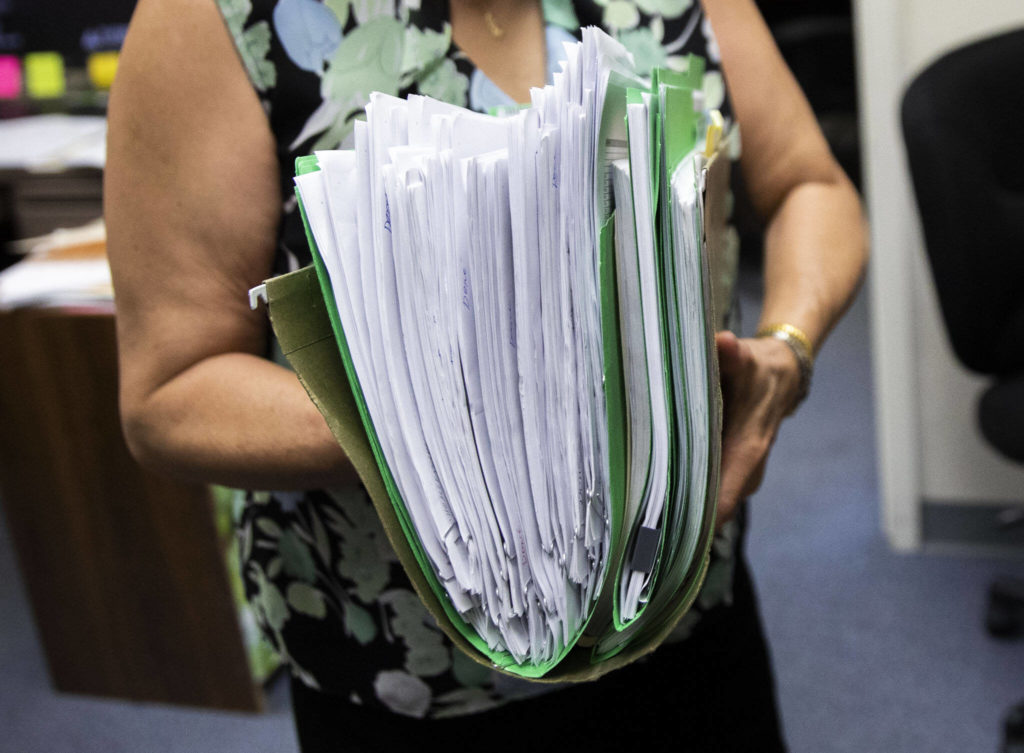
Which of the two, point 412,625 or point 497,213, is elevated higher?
point 497,213

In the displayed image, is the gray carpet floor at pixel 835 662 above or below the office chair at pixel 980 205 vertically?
below

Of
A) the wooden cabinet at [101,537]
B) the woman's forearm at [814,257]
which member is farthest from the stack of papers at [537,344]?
the wooden cabinet at [101,537]

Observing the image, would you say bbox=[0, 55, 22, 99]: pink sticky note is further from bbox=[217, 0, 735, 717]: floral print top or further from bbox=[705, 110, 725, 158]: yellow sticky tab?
bbox=[705, 110, 725, 158]: yellow sticky tab

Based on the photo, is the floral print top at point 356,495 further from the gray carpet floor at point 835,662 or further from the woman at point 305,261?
the gray carpet floor at point 835,662

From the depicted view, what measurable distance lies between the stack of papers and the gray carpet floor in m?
1.48

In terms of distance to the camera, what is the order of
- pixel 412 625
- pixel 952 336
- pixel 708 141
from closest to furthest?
pixel 708 141
pixel 412 625
pixel 952 336

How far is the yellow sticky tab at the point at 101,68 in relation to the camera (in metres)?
2.91

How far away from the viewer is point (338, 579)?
2.40 feet

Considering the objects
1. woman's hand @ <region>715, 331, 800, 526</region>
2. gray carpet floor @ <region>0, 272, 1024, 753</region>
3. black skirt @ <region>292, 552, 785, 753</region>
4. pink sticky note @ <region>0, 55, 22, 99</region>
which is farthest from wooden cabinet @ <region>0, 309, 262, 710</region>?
pink sticky note @ <region>0, 55, 22, 99</region>

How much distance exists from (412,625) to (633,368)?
340mm

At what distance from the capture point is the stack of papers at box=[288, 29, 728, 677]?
1.38 ft

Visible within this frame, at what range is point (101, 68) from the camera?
115 inches

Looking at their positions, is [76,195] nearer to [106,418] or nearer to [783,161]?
[106,418]

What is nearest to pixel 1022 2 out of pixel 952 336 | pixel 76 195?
pixel 952 336
